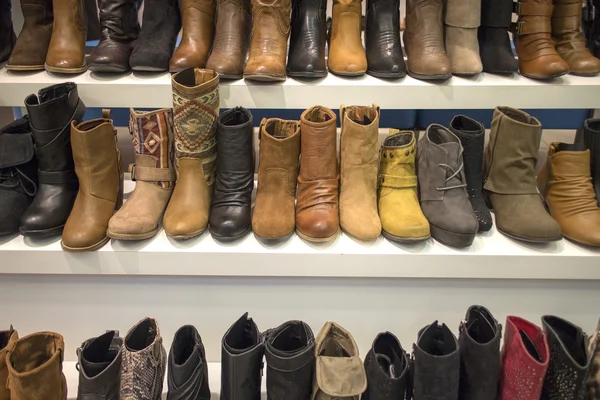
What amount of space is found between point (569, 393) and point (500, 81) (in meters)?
0.86

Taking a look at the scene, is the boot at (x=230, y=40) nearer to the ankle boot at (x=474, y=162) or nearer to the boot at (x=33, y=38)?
the boot at (x=33, y=38)

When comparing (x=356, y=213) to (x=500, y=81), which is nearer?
(x=356, y=213)

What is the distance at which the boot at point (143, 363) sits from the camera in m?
1.16

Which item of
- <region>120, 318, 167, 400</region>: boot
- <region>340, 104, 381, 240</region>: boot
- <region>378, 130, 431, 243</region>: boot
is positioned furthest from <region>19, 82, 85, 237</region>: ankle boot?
<region>378, 130, 431, 243</region>: boot

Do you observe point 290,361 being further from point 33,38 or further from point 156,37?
point 33,38

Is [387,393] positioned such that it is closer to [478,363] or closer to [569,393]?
[478,363]

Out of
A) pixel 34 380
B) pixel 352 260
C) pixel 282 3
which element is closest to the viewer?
pixel 34 380

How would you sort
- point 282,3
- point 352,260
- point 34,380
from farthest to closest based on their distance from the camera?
1. point 282,3
2. point 352,260
3. point 34,380

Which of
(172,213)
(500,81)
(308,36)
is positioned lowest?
(172,213)

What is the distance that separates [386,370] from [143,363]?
54 centimetres

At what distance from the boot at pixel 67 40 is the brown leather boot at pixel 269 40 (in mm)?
508

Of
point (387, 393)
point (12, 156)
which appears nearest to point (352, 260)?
point (387, 393)

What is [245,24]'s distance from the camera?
5.38 ft

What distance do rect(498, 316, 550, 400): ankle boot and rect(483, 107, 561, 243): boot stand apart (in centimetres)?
25
